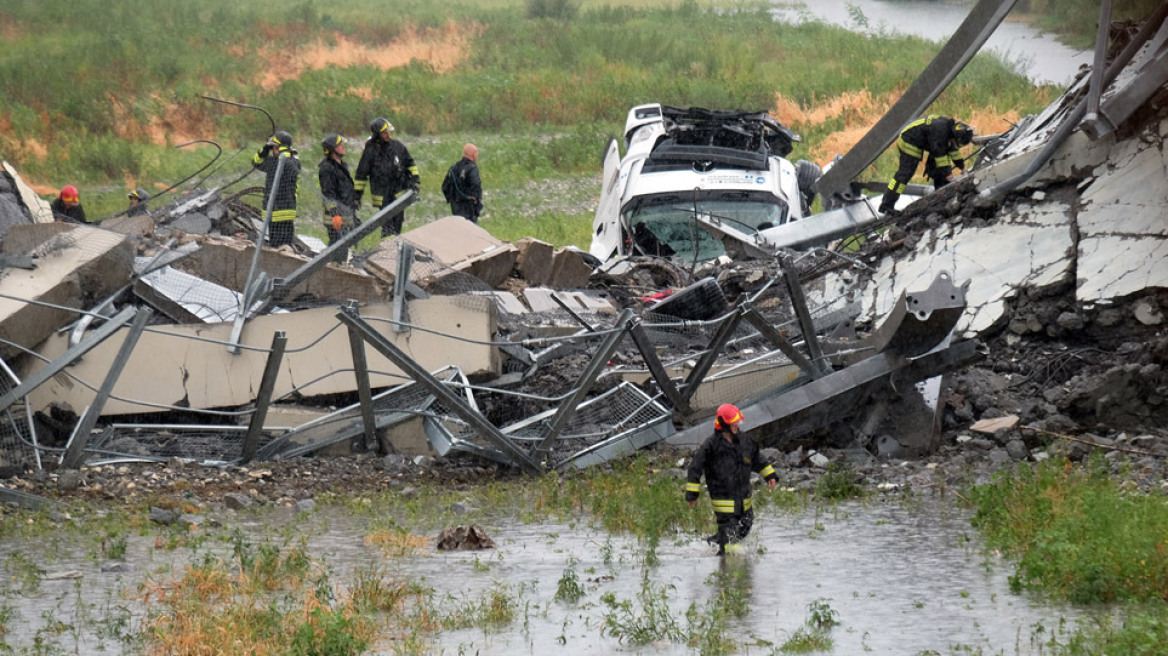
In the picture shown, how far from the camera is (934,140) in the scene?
1405 centimetres

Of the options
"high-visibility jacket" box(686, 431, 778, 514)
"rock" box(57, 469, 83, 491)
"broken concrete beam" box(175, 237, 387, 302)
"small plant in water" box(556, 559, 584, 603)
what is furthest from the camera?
"broken concrete beam" box(175, 237, 387, 302)

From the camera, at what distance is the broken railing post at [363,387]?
9203mm

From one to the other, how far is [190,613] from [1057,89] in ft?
95.7

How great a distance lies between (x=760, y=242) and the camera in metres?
14.2

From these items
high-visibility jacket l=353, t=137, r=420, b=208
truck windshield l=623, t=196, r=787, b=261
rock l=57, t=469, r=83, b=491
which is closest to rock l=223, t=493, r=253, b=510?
rock l=57, t=469, r=83, b=491

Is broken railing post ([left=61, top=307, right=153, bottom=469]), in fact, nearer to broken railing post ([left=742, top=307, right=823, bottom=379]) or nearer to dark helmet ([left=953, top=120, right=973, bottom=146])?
broken railing post ([left=742, top=307, right=823, bottom=379])

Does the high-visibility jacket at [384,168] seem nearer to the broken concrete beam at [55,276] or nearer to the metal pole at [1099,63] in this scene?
the broken concrete beam at [55,276]

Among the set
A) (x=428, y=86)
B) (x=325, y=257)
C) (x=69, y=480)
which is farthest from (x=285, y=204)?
(x=428, y=86)

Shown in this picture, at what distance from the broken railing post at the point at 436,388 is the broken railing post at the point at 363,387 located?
73 millimetres

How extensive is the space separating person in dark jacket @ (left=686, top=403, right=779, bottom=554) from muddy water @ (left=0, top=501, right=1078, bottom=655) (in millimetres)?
173

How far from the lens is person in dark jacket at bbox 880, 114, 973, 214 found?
14000 millimetres

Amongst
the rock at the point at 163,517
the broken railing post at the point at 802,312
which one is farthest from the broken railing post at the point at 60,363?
the broken railing post at the point at 802,312

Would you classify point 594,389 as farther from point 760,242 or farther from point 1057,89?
point 1057,89

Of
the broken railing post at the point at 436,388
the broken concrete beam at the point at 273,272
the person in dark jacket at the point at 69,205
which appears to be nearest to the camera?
the broken railing post at the point at 436,388
